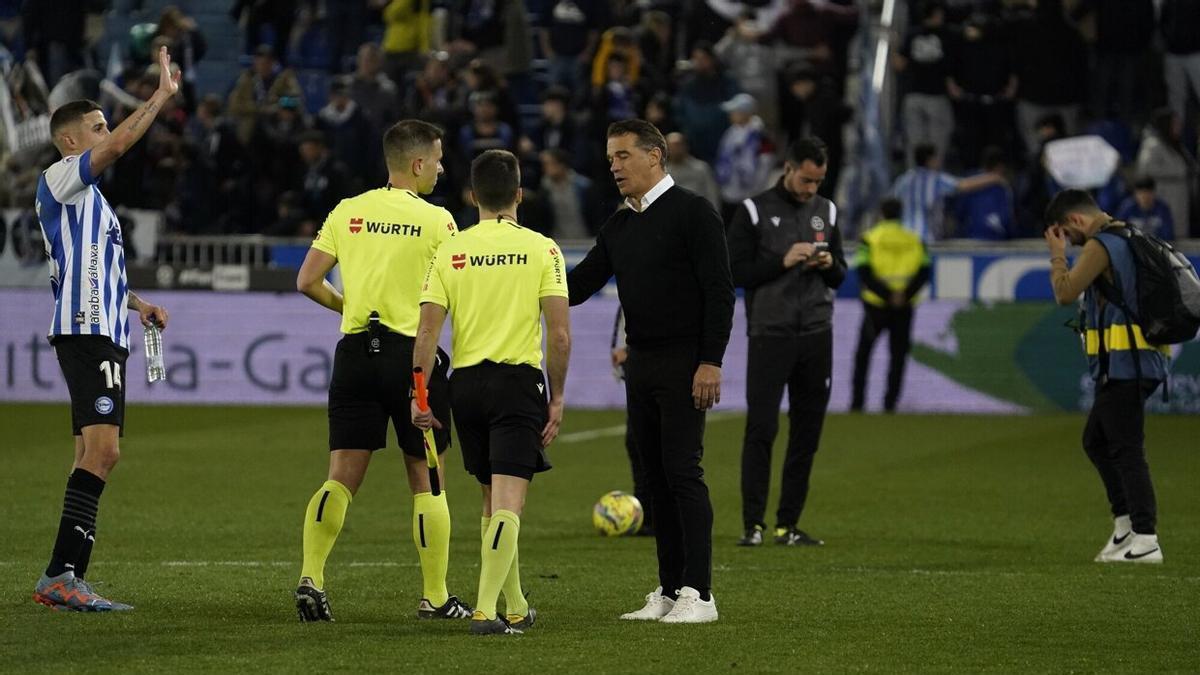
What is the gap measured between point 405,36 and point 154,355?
16.9 m

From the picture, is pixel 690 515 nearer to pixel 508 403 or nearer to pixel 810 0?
pixel 508 403

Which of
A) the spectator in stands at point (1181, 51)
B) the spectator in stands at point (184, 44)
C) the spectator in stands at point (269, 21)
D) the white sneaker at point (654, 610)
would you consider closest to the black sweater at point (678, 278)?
the white sneaker at point (654, 610)

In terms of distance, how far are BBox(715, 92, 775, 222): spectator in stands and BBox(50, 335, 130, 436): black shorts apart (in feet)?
45.4

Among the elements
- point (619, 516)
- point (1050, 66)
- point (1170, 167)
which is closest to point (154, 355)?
point (619, 516)

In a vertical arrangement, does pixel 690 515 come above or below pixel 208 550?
above

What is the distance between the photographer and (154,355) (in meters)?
8.84

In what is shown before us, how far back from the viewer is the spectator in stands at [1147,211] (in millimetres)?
20469

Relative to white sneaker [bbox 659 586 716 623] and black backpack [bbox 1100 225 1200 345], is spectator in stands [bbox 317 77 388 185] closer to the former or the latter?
black backpack [bbox 1100 225 1200 345]

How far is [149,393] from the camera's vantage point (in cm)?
2169

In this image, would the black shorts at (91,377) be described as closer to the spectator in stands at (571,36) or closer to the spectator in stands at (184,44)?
the spectator in stands at (571,36)

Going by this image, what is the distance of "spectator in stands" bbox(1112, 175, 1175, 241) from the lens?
20.5 metres

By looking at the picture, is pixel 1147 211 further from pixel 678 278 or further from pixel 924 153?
pixel 678 278

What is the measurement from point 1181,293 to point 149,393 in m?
13.8

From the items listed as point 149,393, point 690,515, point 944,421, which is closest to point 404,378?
point 690,515
